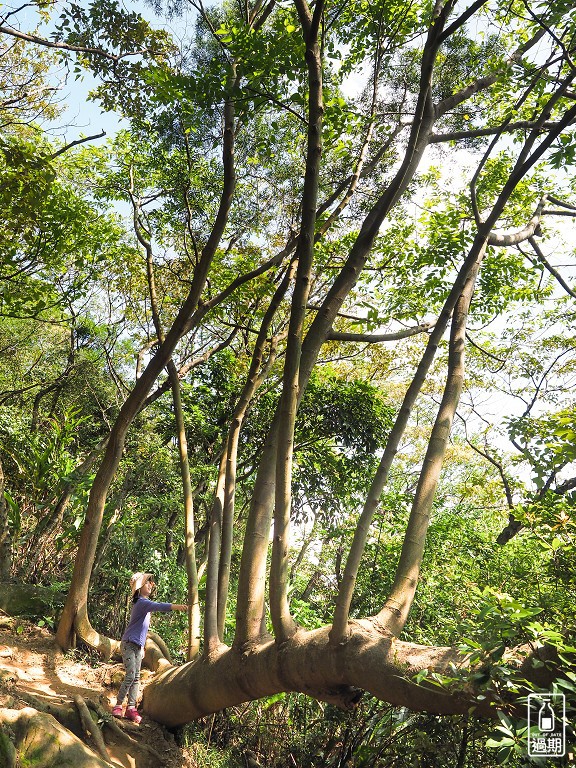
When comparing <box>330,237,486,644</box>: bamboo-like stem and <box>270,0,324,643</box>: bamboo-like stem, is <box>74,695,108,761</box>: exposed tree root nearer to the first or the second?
<box>270,0,324,643</box>: bamboo-like stem

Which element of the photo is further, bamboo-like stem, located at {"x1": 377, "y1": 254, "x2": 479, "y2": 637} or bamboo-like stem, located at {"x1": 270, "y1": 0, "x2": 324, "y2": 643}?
bamboo-like stem, located at {"x1": 270, "y1": 0, "x2": 324, "y2": 643}

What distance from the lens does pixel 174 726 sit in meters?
5.67

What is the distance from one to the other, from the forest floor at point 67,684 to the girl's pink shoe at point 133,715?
46 mm

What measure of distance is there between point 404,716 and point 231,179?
5.16 meters

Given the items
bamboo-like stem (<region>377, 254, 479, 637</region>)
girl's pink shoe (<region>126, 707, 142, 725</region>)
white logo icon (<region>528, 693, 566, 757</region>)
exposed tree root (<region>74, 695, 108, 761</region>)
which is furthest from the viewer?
girl's pink shoe (<region>126, 707, 142, 725</region>)

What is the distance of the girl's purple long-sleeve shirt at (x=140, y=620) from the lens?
233 inches

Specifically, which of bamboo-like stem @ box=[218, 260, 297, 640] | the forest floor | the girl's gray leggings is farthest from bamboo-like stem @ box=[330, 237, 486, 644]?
the girl's gray leggings

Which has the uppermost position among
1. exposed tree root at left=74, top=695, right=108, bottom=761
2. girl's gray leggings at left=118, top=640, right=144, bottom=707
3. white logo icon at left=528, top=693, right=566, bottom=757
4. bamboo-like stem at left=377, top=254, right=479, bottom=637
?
bamboo-like stem at left=377, top=254, right=479, bottom=637

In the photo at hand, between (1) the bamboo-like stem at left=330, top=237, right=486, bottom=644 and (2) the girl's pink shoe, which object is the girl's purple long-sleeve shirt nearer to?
(2) the girl's pink shoe

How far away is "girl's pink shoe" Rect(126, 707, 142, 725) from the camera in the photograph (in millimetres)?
5617

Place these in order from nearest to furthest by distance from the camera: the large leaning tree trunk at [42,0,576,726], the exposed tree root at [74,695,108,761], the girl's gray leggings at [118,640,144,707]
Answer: the large leaning tree trunk at [42,0,576,726] < the exposed tree root at [74,695,108,761] < the girl's gray leggings at [118,640,144,707]

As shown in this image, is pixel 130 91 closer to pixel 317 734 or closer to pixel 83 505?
pixel 83 505

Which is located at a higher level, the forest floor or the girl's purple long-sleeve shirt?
the girl's purple long-sleeve shirt

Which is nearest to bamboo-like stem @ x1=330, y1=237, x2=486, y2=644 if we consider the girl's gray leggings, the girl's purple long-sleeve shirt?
the girl's purple long-sleeve shirt
